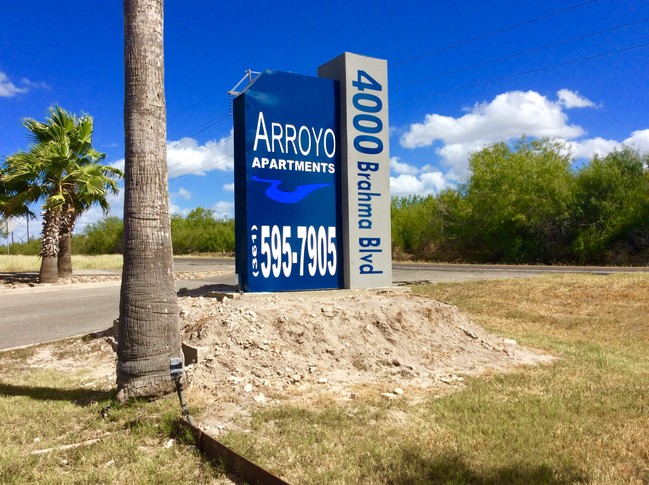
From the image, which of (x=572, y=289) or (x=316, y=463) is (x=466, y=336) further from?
(x=572, y=289)

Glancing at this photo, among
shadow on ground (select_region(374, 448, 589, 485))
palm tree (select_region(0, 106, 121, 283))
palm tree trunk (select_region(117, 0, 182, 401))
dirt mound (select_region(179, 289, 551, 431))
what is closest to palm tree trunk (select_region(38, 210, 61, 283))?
palm tree (select_region(0, 106, 121, 283))

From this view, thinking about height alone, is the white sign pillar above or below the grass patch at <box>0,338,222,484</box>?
above

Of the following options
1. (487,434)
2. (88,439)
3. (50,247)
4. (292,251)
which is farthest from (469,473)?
(50,247)

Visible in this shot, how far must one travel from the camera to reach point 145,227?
5.28m

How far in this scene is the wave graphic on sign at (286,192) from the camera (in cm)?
846

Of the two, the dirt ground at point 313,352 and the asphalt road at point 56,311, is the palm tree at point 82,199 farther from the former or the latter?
the dirt ground at point 313,352

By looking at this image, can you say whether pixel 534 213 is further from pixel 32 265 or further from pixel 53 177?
pixel 32 265

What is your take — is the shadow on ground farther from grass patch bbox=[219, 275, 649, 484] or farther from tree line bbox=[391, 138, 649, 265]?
tree line bbox=[391, 138, 649, 265]

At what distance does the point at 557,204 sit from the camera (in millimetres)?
32812

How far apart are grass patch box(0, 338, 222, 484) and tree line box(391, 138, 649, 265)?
91.3ft

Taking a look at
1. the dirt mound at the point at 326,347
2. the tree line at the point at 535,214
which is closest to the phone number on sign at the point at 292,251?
the dirt mound at the point at 326,347

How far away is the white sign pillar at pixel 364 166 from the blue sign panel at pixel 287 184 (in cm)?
19

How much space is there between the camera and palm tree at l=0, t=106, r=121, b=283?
63.7 ft

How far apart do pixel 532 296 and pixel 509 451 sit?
36.8 feet
